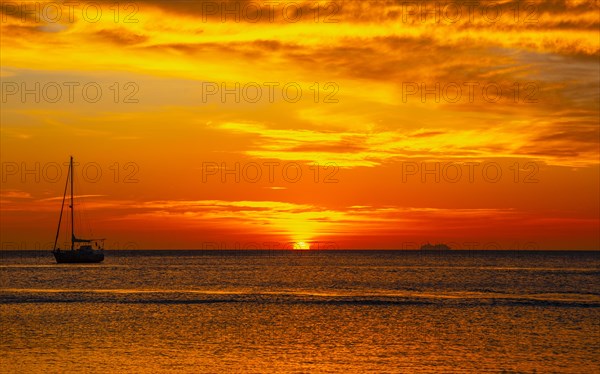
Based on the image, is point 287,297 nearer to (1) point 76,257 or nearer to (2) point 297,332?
(2) point 297,332

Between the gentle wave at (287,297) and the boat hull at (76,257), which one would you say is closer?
the gentle wave at (287,297)

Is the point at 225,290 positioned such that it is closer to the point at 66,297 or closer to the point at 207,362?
the point at 66,297

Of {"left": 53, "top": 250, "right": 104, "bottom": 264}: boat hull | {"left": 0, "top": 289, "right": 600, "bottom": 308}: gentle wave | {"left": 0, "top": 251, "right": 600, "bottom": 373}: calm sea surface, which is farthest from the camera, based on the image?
{"left": 53, "top": 250, "right": 104, "bottom": 264}: boat hull

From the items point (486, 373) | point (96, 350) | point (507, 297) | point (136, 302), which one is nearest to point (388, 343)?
point (486, 373)

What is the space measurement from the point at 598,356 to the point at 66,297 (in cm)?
5956

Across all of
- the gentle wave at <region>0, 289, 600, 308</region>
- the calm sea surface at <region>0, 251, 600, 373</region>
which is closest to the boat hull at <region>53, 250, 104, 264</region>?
the gentle wave at <region>0, 289, 600, 308</region>

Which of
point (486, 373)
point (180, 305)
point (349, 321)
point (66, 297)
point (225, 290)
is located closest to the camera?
point (486, 373)

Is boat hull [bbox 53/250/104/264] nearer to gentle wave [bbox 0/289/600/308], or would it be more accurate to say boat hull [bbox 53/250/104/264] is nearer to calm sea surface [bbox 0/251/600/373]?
gentle wave [bbox 0/289/600/308]

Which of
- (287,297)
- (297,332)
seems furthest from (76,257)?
(297,332)

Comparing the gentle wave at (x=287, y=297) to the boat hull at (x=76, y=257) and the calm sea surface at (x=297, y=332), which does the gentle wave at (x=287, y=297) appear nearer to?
the calm sea surface at (x=297, y=332)

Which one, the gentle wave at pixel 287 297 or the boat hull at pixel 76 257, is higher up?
the boat hull at pixel 76 257

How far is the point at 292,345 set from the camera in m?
46.9

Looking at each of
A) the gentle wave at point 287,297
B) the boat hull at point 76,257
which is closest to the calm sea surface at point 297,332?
the gentle wave at point 287,297

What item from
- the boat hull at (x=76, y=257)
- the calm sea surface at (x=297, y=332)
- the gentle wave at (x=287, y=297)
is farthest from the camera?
the boat hull at (x=76, y=257)
